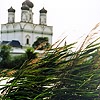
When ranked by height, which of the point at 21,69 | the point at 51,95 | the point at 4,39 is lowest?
the point at 51,95

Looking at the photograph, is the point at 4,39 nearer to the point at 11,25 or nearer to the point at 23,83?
the point at 11,25

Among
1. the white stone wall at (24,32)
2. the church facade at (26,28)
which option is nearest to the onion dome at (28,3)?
the church facade at (26,28)

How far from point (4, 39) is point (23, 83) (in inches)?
2020

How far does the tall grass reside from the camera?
1567mm

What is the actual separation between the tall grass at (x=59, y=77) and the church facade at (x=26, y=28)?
158ft

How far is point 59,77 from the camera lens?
1.60 meters

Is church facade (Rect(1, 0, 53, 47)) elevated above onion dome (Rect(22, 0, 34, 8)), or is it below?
below

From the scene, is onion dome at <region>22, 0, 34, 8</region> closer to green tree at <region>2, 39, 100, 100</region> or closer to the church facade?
the church facade

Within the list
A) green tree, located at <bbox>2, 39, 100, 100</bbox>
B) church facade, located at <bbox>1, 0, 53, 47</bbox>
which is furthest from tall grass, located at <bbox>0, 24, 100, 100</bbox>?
church facade, located at <bbox>1, 0, 53, 47</bbox>

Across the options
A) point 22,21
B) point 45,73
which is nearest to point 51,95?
point 45,73

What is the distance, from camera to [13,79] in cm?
159

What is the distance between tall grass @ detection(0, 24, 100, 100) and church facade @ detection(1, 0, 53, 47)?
48285 millimetres

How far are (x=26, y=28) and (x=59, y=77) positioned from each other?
48862 millimetres

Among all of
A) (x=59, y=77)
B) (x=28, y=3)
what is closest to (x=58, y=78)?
(x=59, y=77)
